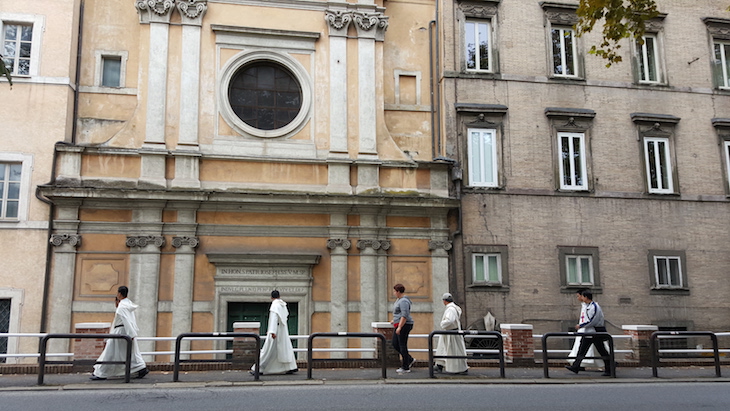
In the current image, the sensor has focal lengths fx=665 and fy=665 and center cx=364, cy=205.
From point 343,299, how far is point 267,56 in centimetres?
724

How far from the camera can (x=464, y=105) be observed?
774 inches

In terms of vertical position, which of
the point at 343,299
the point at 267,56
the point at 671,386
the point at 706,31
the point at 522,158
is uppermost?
the point at 706,31

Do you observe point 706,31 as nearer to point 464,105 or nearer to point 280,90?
point 464,105

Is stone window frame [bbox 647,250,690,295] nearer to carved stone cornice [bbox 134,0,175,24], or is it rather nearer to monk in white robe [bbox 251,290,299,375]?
monk in white robe [bbox 251,290,299,375]

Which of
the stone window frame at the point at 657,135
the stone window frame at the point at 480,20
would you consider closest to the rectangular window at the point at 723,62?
the stone window frame at the point at 657,135

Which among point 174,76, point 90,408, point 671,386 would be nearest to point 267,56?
point 174,76

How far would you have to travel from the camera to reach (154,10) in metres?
18.3

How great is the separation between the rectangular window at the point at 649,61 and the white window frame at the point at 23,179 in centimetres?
1812

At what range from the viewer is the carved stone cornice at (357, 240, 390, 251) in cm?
1820

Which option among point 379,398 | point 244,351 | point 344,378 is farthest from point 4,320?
point 379,398

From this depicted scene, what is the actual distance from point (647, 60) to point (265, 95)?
12.2 metres

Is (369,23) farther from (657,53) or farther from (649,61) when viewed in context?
(657,53)

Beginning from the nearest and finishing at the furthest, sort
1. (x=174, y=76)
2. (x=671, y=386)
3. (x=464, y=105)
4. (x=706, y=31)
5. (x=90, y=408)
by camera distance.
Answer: (x=90, y=408) → (x=671, y=386) → (x=174, y=76) → (x=464, y=105) → (x=706, y=31)

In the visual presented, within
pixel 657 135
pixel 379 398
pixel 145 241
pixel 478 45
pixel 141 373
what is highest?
pixel 478 45
